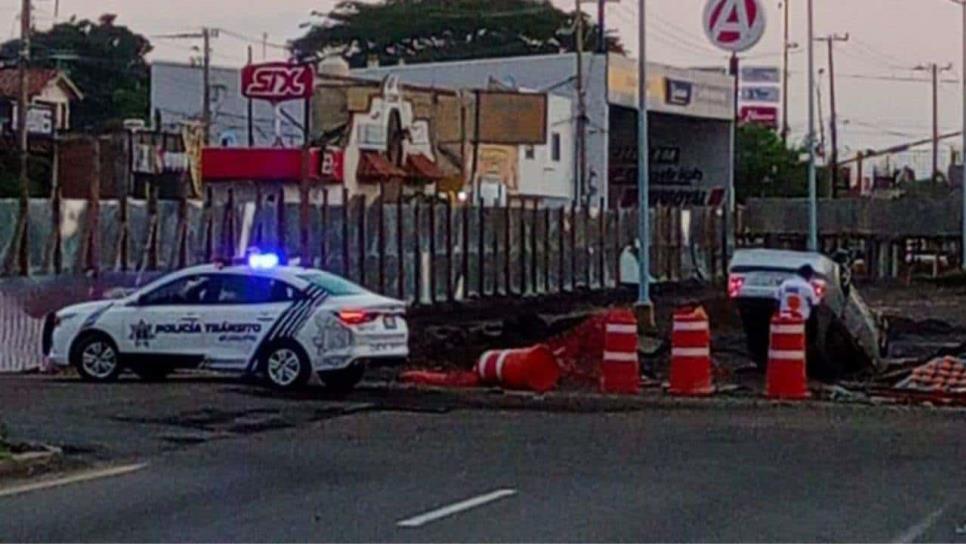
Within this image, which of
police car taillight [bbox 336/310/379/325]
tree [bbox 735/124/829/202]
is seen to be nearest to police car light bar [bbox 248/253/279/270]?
police car taillight [bbox 336/310/379/325]

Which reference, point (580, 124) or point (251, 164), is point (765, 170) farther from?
point (251, 164)

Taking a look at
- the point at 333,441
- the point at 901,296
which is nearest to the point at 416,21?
the point at 901,296

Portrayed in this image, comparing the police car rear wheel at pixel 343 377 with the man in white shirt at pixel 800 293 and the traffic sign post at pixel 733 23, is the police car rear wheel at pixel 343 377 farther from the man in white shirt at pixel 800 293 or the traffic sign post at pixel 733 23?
the traffic sign post at pixel 733 23

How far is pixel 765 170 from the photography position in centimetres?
12000

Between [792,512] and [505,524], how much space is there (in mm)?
1986

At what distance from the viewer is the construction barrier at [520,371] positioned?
25281mm

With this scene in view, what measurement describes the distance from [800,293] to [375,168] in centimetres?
4724

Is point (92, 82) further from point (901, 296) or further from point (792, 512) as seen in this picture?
point (792, 512)

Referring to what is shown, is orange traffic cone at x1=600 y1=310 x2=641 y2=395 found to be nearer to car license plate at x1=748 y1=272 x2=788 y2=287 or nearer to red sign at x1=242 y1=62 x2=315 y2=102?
car license plate at x1=748 y1=272 x2=788 y2=287

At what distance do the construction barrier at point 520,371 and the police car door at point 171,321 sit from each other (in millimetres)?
3524

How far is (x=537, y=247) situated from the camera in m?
50.0

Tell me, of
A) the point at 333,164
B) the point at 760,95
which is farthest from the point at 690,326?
the point at 760,95

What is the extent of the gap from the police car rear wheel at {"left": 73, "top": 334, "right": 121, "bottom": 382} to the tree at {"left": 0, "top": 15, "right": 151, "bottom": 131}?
3003 inches

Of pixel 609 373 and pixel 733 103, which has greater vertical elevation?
pixel 733 103
